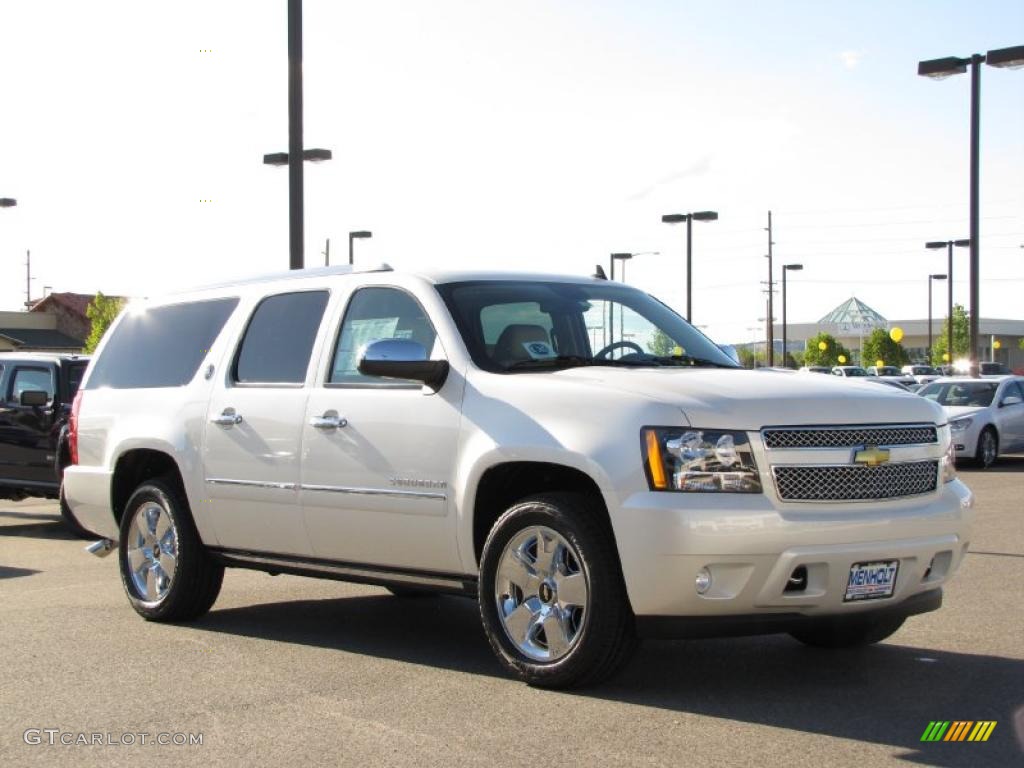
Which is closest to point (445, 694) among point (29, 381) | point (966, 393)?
point (29, 381)

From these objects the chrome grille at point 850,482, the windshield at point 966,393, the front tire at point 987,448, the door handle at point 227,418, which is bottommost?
the front tire at point 987,448

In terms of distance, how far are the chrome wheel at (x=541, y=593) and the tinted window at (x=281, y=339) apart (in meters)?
1.90

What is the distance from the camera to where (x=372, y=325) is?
744 centimetres

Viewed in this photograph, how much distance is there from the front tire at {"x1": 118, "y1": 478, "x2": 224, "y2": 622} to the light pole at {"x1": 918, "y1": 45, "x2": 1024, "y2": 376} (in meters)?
21.5

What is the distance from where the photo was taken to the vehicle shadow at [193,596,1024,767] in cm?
556

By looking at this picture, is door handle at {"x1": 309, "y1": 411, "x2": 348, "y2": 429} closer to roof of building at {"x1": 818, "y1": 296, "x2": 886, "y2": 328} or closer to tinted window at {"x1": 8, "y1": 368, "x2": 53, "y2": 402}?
tinted window at {"x1": 8, "y1": 368, "x2": 53, "y2": 402}

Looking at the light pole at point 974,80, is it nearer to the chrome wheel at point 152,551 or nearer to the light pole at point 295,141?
the light pole at point 295,141

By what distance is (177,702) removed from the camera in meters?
6.10

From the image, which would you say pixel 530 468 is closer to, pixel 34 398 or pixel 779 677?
pixel 779 677

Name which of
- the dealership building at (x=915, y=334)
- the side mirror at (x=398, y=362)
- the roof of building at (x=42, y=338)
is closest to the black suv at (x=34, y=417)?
the side mirror at (x=398, y=362)

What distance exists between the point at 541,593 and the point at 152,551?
127 inches

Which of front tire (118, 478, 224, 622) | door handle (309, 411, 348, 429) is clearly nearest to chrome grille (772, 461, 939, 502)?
door handle (309, 411, 348, 429)

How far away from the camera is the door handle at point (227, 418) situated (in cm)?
782

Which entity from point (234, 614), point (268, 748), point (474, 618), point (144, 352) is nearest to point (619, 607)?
point (268, 748)
